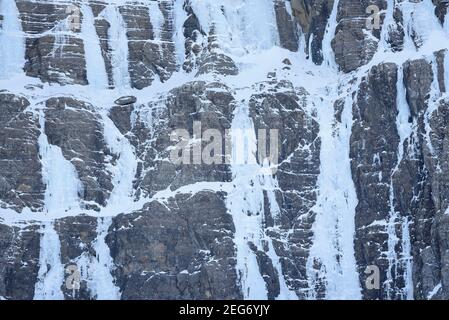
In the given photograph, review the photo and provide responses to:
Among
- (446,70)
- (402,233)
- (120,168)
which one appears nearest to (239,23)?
(120,168)

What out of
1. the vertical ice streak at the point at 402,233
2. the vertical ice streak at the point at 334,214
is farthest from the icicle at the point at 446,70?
the vertical ice streak at the point at 334,214

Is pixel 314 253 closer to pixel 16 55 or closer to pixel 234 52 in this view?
pixel 234 52

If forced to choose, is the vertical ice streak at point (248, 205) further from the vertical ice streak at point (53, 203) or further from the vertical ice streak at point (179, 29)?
the vertical ice streak at point (53, 203)

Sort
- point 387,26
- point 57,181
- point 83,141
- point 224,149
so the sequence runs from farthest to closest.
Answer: point 387,26 → point 83,141 → point 224,149 → point 57,181

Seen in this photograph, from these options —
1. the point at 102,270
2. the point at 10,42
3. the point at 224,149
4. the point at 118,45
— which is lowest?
the point at 102,270

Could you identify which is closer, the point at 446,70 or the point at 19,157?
the point at 19,157

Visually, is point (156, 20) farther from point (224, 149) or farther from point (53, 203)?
point (53, 203)

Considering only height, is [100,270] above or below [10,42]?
below
